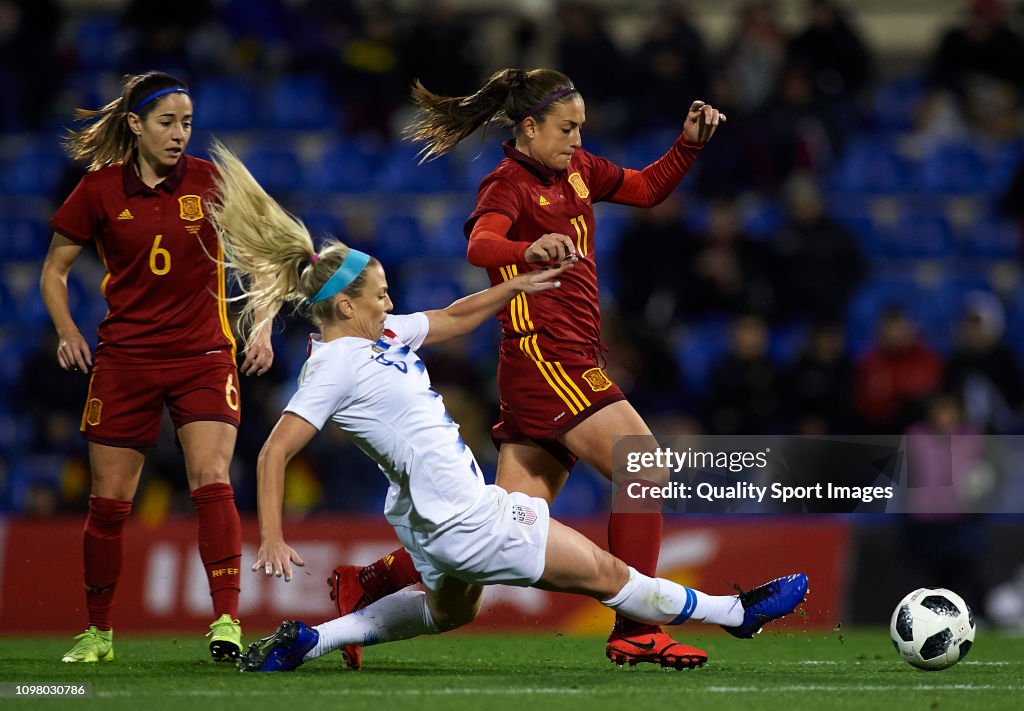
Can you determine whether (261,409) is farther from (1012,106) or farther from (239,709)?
(1012,106)

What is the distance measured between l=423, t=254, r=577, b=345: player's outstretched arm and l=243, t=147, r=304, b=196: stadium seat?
280 inches

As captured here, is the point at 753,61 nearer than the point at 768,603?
No

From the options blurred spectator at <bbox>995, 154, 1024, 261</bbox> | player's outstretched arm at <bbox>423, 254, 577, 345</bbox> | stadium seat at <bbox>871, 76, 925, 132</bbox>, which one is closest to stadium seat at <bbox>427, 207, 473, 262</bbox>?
stadium seat at <bbox>871, 76, 925, 132</bbox>

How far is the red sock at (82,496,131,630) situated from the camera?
19.7 ft

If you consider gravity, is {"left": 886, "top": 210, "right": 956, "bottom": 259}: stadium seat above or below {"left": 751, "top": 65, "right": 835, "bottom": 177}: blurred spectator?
below

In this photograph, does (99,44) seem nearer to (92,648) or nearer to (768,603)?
(92,648)

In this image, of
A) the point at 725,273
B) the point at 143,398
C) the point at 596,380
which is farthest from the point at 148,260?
the point at 725,273

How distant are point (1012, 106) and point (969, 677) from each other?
28.6 ft

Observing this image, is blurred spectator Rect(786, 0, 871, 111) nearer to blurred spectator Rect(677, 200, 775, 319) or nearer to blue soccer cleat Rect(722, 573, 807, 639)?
blurred spectator Rect(677, 200, 775, 319)

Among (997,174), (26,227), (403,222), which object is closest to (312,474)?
(403,222)

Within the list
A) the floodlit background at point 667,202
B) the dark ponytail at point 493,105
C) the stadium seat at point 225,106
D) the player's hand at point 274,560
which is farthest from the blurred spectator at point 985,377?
the player's hand at point 274,560

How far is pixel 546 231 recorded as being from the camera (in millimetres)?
5758

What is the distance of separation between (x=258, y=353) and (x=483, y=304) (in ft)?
4.00

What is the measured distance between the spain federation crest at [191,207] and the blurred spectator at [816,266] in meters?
5.90
